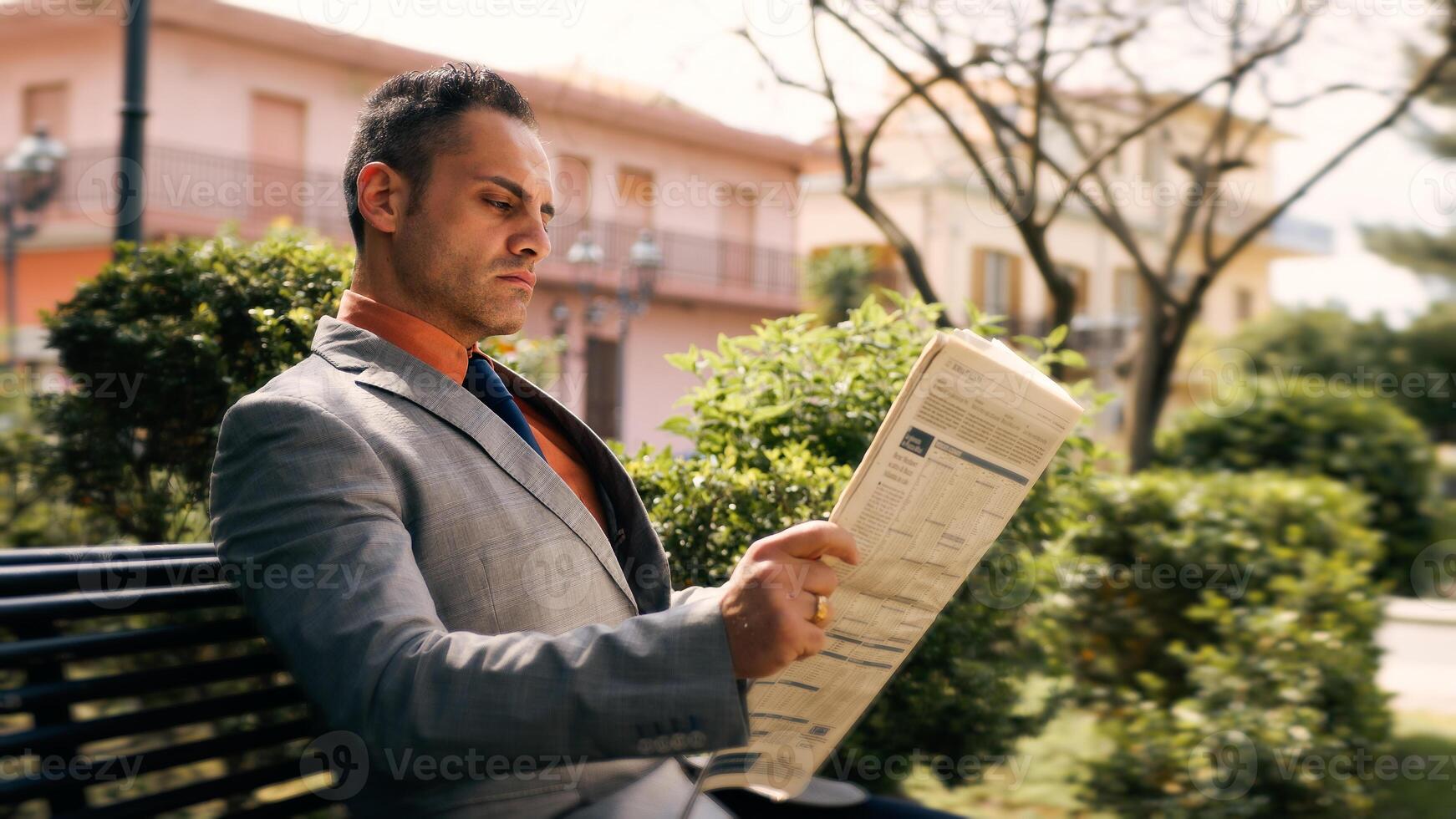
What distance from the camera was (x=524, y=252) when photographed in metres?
2.00

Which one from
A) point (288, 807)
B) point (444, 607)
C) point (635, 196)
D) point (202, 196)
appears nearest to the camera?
point (444, 607)

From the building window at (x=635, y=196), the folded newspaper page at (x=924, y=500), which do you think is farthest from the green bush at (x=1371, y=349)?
the folded newspaper page at (x=924, y=500)

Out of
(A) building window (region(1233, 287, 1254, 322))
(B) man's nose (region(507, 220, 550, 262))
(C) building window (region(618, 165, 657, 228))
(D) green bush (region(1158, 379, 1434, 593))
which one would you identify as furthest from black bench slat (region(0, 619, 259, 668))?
(A) building window (region(1233, 287, 1254, 322))

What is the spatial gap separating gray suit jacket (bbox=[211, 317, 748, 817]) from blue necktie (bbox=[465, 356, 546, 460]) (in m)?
0.17

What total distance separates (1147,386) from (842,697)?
764 cm

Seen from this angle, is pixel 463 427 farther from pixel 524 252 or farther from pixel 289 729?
pixel 289 729

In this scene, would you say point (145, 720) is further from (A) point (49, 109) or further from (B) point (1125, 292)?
(B) point (1125, 292)

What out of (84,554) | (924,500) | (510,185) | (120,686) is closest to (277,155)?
(84,554)

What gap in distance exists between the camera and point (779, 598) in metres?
1.47

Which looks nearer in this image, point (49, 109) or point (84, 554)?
point (84, 554)

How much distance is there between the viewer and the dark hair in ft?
6.39

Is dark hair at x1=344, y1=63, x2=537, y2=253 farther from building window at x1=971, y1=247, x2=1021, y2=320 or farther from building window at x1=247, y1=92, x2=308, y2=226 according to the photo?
building window at x1=971, y1=247, x2=1021, y2=320

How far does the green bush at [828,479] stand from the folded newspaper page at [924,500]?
58.8 inches

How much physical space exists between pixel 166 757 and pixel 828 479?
6.46 ft
